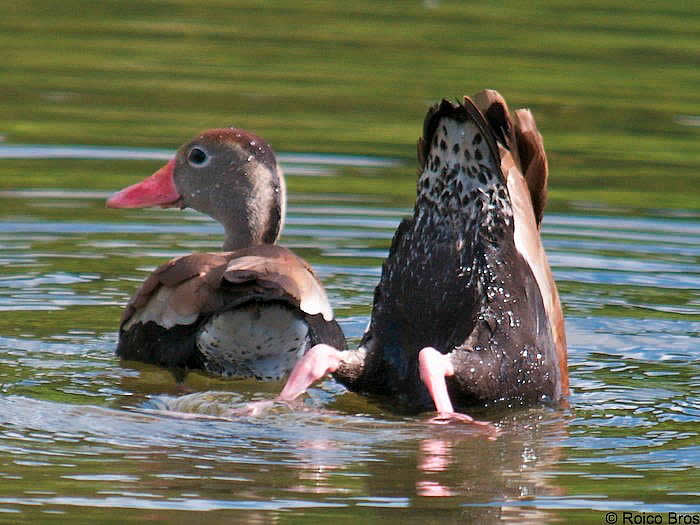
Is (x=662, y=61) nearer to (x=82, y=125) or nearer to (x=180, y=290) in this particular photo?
(x=82, y=125)

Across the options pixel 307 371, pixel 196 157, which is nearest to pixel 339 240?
pixel 196 157

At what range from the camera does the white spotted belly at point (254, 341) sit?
8.39 m

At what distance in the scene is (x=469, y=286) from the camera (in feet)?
25.8

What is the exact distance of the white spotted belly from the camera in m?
8.39

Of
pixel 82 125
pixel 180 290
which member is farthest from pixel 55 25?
pixel 180 290

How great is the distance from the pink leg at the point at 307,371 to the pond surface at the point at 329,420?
11 centimetres

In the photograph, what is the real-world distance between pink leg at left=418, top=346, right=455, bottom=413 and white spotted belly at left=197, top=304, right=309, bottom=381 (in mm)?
1170

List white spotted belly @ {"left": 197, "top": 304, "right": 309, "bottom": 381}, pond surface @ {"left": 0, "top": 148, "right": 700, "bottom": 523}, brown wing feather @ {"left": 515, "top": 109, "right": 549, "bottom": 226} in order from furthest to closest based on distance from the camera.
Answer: white spotted belly @ {"left": 197, "top": 304, "right": 309, "bottom": 381}, brown wing feather @ {"left": 515, "top": 109, "right": 549, "bottom": 226}, pond surface @ {"left": 0, "top": 148, "right": 700, "bottom": 523}

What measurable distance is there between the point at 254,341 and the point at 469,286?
1208 millimetres

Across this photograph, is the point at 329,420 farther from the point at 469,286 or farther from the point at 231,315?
the point at 231,315

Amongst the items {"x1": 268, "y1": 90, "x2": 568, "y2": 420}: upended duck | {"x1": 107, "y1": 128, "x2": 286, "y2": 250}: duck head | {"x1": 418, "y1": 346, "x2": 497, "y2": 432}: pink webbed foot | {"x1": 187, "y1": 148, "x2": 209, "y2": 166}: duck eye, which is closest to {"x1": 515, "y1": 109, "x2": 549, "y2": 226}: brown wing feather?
{"x1": 268, "y1": 90, "x2": 568, "y2": 420}: upended duck

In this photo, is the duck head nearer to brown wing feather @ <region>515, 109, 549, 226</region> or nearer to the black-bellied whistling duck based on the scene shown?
the black-bellied whistling duck

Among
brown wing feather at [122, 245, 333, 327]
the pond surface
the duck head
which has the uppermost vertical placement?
the duck head

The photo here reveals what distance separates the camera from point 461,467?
682 centimetres
